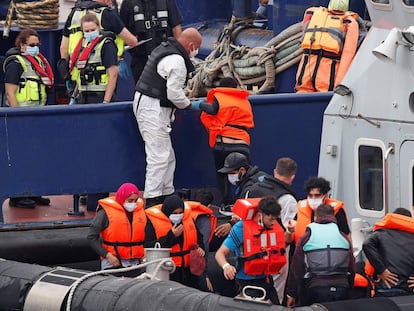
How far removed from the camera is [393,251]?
33.0 ft

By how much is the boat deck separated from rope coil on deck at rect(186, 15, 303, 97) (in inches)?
81.3

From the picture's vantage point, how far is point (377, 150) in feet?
35.6

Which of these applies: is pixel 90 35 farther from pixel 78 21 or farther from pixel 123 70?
pixel 123 70

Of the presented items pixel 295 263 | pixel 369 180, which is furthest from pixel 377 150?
pixel 295 263

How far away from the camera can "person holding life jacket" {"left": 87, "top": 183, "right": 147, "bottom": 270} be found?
11.2 m

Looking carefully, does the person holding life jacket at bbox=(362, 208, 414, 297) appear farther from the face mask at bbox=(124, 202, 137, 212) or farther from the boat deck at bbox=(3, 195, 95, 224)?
the boat deck at bbox=(3, 195, 95, 224)

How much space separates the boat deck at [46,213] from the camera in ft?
42.0

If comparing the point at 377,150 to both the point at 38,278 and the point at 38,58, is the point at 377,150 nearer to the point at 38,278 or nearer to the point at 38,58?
the point at 38,278

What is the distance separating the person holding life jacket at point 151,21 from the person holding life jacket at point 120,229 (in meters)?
2.97

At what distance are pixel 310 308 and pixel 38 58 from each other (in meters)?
4.58

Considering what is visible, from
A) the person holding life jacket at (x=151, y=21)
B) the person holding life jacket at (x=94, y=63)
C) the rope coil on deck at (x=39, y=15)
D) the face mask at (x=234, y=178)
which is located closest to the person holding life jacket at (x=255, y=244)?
the face mask at (x=234, y=178)

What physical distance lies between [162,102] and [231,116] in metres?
0.56

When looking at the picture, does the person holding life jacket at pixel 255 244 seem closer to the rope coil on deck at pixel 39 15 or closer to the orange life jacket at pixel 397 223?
the orange life jacket at pixel 397 223

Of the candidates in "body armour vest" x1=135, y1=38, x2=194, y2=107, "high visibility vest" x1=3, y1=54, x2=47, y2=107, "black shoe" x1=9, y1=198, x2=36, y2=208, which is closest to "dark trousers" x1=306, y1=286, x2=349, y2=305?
"body armour vest" x1=135, y1=38, x2=194, y2=107
